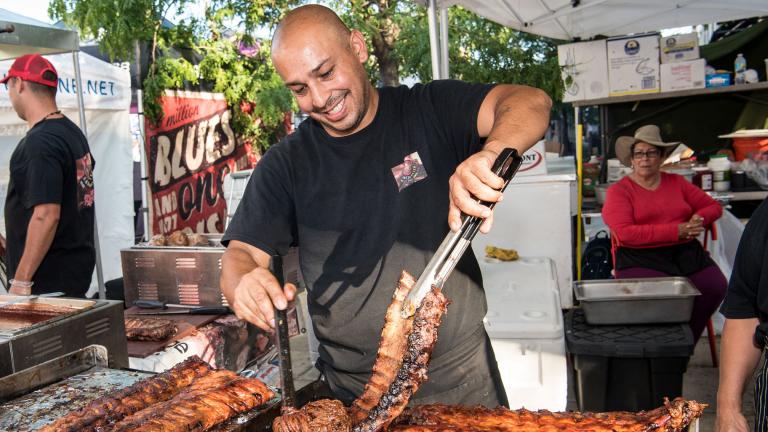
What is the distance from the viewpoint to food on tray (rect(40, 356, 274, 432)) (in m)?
1.82

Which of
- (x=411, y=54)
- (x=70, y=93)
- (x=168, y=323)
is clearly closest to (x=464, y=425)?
(x=168, y=323)

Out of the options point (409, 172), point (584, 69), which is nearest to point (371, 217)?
point (409, 172)

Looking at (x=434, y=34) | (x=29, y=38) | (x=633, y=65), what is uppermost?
(x=633, y=65)

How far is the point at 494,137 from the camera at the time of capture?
207 centimetres

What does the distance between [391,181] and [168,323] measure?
2034 millimetres

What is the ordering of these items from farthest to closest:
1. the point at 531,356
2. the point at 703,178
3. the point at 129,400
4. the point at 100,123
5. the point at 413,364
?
the point at 100,123
the point at 703,178
the point at 531,356
the point at 129,400
the point at 413,364

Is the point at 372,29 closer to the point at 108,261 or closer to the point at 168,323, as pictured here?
the point at 108,261

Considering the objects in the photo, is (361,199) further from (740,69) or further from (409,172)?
(740,69)

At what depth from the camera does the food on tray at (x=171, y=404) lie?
5.96ft

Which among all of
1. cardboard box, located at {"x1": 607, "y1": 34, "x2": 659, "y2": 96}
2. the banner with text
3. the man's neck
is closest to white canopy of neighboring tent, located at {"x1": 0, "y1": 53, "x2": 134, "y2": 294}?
the banner with text

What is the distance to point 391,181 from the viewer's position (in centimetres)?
244

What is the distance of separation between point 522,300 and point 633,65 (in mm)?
5573

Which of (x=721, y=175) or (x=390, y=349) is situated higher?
(x=721, y=175)

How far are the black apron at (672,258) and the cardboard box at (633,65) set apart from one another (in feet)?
11.9
